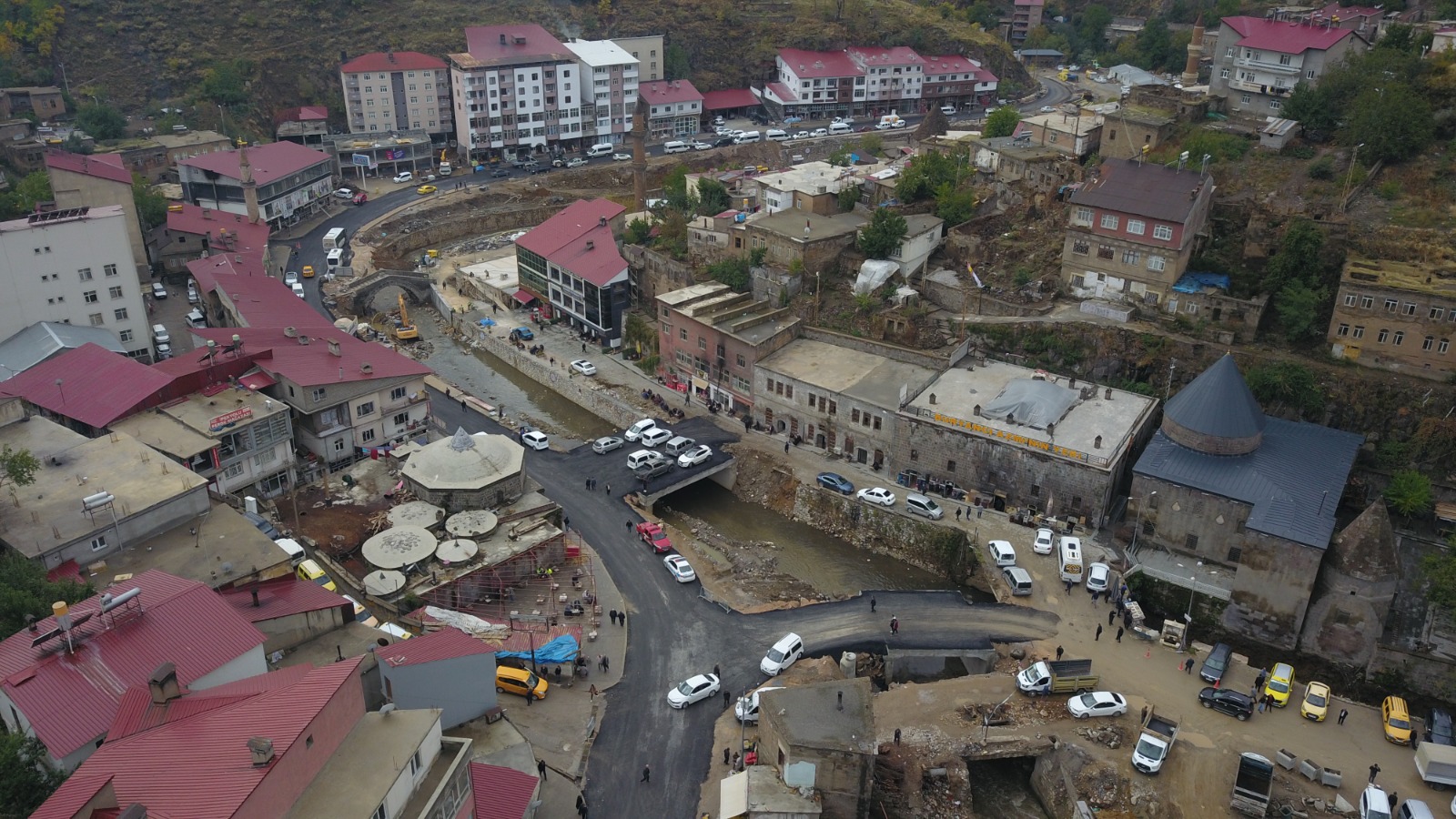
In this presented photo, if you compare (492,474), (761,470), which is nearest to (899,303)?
(761,470)

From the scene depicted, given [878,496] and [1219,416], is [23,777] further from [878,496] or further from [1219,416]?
[1219,416]

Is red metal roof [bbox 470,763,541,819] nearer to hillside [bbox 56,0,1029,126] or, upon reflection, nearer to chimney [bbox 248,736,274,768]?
chimney [bbox 248,736,274,768]

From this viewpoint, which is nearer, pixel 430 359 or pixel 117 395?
pixel 117 395

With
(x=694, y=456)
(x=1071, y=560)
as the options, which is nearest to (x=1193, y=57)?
(x=1071, y=560)

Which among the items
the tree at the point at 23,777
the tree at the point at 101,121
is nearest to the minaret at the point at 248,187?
the tree at the point at 101,121

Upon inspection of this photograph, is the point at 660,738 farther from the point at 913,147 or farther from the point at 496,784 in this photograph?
the point at 913,147

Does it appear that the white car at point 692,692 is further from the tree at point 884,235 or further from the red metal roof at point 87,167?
the red metal roof at point 87,167


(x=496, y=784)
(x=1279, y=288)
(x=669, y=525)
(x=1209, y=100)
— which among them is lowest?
(x=669, y=525)

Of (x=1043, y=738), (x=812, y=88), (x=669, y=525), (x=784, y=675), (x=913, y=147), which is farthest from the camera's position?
(x=812, y=88)
